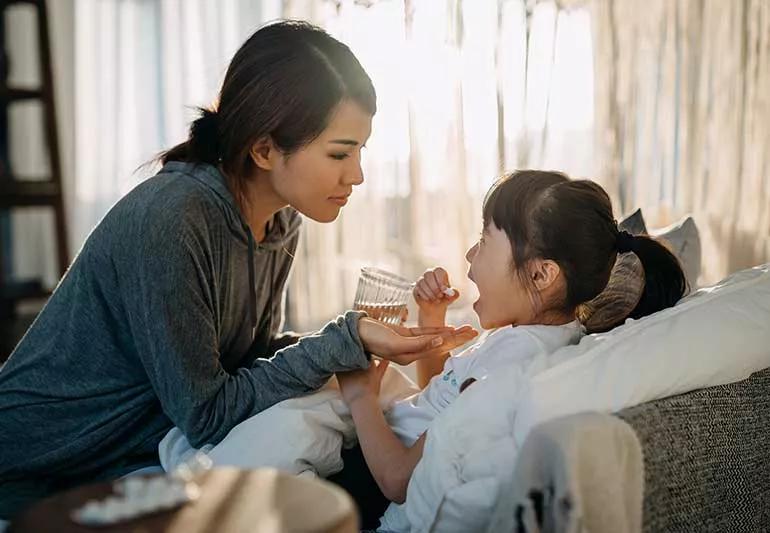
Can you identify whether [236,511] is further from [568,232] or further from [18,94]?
[18,94]

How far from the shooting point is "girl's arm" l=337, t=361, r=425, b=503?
1.32 m

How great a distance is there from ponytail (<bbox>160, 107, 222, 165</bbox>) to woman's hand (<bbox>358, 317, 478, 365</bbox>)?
424 millimetres

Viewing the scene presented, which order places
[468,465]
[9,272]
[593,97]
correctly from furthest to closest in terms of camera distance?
[9,272]
[593,97]
[468,465]

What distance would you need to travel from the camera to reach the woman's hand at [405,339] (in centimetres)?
145

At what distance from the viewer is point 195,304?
1.43 m

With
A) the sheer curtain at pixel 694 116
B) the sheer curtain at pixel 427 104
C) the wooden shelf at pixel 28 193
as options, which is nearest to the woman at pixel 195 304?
the sheer curtain at pixel 427 104

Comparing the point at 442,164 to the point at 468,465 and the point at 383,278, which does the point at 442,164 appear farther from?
the point at 468,465

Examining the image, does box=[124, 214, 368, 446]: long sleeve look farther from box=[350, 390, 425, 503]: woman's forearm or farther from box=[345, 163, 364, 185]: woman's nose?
box=[345, 163, 364, 185]: woman's nose

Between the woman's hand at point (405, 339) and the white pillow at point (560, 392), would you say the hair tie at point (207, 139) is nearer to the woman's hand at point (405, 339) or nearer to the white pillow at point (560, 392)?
the woman's hand at point (405, 339)

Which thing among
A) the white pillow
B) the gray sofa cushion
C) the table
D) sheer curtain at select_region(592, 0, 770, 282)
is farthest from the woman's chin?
sheer curtain at select_region(592, 0, 770, 282)

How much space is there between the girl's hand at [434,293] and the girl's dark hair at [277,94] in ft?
1.22

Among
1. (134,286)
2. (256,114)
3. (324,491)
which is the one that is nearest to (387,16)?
(256,114)

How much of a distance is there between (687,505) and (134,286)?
898mm

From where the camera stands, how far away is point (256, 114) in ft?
5.16
